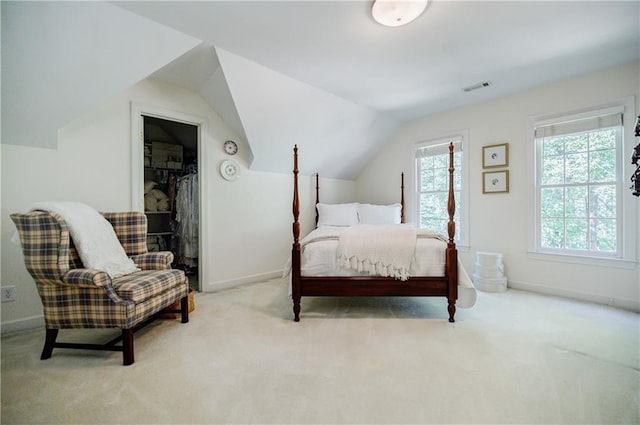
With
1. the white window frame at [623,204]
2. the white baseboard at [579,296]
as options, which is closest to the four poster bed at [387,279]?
the white baseboard at [579,296]

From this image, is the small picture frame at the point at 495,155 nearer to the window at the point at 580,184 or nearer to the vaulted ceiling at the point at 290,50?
the window at the point at 580,184

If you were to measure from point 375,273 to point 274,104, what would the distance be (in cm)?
218

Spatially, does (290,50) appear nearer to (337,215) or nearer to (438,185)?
(337,215)

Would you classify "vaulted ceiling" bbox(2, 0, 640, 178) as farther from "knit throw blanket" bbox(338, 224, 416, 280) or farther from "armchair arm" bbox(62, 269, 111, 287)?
"knit throw blanket" bbox(338, 224, 416, 280)

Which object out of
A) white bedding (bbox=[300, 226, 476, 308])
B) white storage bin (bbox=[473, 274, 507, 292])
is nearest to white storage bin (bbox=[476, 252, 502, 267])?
white storage bin (bbox=[473, 274, 507, 292])

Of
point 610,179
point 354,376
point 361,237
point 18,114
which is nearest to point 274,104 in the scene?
point 361,237

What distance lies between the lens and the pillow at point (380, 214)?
4.03 metres

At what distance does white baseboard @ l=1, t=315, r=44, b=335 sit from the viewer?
6.79ft

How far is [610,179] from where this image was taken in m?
2.72

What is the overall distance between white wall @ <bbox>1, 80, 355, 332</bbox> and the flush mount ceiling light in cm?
204

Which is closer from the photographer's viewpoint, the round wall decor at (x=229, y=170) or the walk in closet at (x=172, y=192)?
the round wall decor at (x=229, y=170)

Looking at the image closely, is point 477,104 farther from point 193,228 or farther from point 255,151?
point 193,228

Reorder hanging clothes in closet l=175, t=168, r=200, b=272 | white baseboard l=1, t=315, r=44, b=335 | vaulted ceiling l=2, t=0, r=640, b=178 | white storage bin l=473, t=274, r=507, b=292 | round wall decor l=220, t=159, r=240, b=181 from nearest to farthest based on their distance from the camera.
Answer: vaulted ceiling l=2, t=0, r=640, b=178, white baseboard l=1, t=315, r=44, b=335, white storage bin l=473, t=274, r=507, b=292, round wall decor l=220, t=159, r=240, b=181, hanging clothes in closet l=175, t=168, r=200, b=272

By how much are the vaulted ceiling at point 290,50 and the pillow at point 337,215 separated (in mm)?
1379
